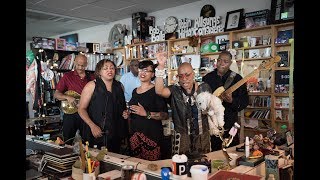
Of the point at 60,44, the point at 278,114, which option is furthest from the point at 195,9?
the point at 60,44

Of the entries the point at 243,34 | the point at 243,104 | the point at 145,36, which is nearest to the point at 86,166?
the point at 243,104

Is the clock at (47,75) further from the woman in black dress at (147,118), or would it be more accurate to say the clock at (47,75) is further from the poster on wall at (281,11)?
the poster on wall at (281,11)

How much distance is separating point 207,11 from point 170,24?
874 millimetres

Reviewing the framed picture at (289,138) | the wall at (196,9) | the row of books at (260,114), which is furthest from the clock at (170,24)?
the framed picture at (289,138)

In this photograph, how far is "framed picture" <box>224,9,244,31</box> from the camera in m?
4.95

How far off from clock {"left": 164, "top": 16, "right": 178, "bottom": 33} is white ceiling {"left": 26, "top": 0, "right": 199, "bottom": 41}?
0.27m

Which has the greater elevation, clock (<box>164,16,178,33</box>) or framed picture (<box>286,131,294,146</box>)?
clock (<box>164,16,178,33</box>)

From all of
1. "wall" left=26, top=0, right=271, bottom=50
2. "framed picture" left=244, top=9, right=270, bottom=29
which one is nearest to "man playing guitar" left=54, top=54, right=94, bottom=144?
"wall" left=26, top=0, right=271, bottom=50

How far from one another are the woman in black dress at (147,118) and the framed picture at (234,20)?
9.65 ft

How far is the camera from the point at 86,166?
156 centimetres

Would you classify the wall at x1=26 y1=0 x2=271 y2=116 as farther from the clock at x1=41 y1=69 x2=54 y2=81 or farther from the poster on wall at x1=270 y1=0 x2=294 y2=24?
the clock at x1=41 y1=69 x2=54 y2=81
